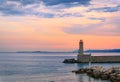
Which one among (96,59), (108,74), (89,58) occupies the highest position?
(108,74)

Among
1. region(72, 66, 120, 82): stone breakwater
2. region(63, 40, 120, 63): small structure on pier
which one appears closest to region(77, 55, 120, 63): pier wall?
region(63, 40, 120, 63): small structure on pier

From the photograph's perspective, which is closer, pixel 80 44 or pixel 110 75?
pixel 110 75

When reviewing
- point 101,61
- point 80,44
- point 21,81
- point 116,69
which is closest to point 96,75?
point 116,69

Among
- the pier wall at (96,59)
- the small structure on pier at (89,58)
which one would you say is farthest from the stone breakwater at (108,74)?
the pier wall at (96,59)

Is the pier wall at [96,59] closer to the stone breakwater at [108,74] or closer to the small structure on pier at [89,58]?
the small structure on pier at [89,58]

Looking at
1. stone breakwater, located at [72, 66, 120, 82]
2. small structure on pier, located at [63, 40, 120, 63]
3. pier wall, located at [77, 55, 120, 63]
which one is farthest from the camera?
pier wall, located at [77, 55, 120, 63]

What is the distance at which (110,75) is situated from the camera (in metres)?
44.7

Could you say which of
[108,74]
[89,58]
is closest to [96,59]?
[89,58]

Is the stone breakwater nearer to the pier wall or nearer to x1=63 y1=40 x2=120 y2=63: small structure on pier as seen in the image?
x1=63 y1=40 x2=120 y2=63: small structure on pier

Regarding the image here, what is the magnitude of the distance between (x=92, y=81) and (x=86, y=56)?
45.2 metres

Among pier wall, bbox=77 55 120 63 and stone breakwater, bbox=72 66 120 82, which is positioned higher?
stone breakwater, bbox=72 66 120 82

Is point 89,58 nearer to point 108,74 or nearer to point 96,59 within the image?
point 96,59

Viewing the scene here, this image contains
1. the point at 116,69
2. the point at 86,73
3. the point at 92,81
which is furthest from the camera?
the point at 86,73

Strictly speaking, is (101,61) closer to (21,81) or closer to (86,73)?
(86,73)
